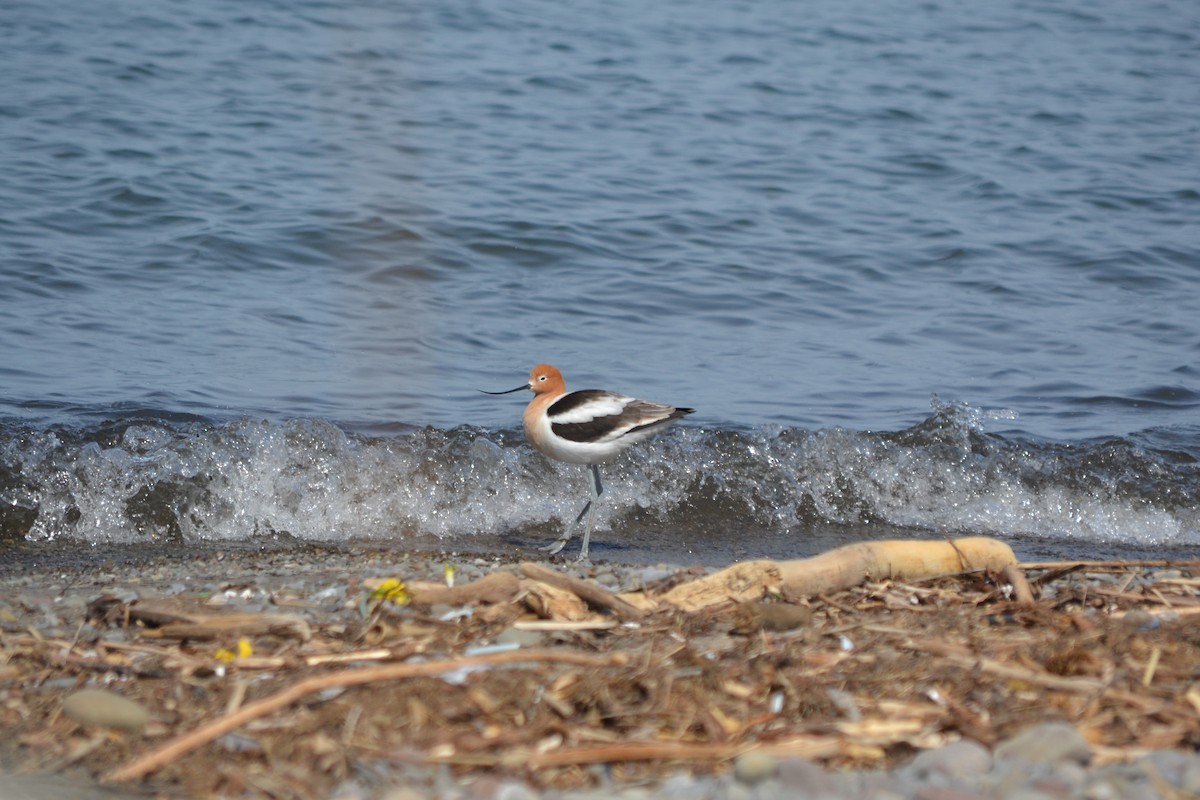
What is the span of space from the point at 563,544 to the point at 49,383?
3.97m

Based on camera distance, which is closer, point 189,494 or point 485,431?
point 189,494

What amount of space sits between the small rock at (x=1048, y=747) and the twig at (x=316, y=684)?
1.07 meters

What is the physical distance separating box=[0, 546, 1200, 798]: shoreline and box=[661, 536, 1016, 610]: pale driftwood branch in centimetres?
11

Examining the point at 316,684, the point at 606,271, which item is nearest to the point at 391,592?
the point at 316,684

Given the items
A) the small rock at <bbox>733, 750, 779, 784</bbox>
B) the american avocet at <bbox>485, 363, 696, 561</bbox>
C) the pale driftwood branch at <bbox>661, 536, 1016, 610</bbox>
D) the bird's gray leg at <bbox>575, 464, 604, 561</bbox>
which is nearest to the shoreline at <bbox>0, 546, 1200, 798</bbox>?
the small rock at <bbox>733, 750, 779, 784</bbox>

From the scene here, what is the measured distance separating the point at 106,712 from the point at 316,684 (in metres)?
0.62

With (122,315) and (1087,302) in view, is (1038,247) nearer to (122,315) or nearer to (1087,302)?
(1087,302)

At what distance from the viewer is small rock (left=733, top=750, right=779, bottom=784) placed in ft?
10.3

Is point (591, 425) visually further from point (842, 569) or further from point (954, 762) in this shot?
point (954, 762)

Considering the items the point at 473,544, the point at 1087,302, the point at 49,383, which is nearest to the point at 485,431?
the point at 473,544

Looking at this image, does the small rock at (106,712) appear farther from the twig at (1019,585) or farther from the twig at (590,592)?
the twig at (1019,585)

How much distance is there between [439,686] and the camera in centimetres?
357

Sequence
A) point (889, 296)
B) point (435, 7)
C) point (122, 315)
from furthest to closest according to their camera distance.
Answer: point (435, 7) → point (889, 296) → point (122, 315)

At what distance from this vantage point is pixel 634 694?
3604 mm
